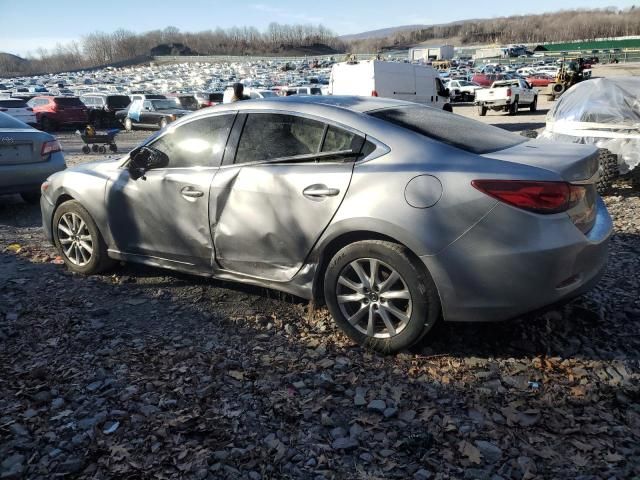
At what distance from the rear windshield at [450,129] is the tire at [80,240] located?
2.62 meters

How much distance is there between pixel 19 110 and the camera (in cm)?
2262

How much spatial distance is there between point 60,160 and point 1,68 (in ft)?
546

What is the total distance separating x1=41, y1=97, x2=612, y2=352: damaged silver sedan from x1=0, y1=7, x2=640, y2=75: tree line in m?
164

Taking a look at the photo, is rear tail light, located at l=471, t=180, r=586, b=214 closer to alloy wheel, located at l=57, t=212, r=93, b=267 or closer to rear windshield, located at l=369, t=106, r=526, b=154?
rear windshield, located at l=369, t=106, r=526, b=154

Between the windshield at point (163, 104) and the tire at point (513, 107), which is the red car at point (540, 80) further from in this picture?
the windshield at point (163, 104)

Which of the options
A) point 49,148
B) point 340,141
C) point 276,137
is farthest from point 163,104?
point 340,141

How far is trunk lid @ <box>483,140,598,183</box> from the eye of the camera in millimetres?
3057

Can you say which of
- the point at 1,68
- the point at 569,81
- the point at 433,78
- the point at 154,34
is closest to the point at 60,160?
the point at 433,78

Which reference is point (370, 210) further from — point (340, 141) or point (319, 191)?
point (340, 141)

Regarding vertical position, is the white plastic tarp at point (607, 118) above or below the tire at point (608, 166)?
above

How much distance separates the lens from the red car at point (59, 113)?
23688mm

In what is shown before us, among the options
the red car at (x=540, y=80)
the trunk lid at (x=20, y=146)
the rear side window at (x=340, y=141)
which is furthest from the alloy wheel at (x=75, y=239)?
the red car at (x=540, y=80)

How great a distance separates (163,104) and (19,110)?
5771 mm

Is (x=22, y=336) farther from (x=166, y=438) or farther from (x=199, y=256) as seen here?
(x=166, y=438)
